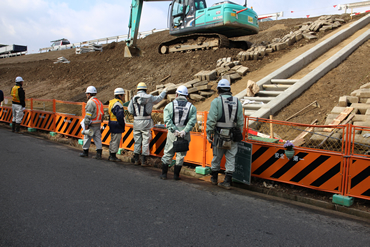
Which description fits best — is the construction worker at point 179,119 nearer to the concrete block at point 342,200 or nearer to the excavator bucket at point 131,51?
the concrete block at point 342,200

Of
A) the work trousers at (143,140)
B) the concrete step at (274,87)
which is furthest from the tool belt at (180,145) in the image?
the concrete step at (274,87)

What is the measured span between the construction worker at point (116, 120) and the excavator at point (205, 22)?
11433mm

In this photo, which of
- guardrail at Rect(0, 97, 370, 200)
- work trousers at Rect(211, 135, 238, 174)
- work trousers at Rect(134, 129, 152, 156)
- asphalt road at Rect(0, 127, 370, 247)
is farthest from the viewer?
Answer: work trousers at Rect(134, 129, 152, 156)

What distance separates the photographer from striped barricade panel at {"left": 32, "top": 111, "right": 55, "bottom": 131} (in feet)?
36.4

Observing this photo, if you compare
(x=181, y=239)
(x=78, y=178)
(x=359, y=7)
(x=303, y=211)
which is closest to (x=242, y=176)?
(x=303, y=211)

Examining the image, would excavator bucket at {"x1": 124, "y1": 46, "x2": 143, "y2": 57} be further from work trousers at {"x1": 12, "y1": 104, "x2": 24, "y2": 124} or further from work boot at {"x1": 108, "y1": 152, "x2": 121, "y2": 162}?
work boot at {"x1": 108, "y1": 152, "x2": 121, "y2": 162}

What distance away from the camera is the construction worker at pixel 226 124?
563cm

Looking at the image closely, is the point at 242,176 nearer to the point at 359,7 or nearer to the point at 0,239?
the point at 0,239

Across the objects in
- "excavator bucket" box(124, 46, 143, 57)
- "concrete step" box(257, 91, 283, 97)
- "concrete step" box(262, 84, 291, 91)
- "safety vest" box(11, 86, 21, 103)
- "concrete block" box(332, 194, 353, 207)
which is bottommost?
"concrete block" box(332, 194, 353, 207)

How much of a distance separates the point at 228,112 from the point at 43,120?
8.67m

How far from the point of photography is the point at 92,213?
4148 mm

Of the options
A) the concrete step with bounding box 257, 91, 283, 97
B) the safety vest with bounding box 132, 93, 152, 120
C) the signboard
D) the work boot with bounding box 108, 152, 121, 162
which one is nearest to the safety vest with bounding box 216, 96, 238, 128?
the signboard

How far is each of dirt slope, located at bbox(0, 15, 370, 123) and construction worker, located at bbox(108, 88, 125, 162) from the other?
5933 mm

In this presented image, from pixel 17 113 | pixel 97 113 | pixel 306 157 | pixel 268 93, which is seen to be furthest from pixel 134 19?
pixel 306 157
